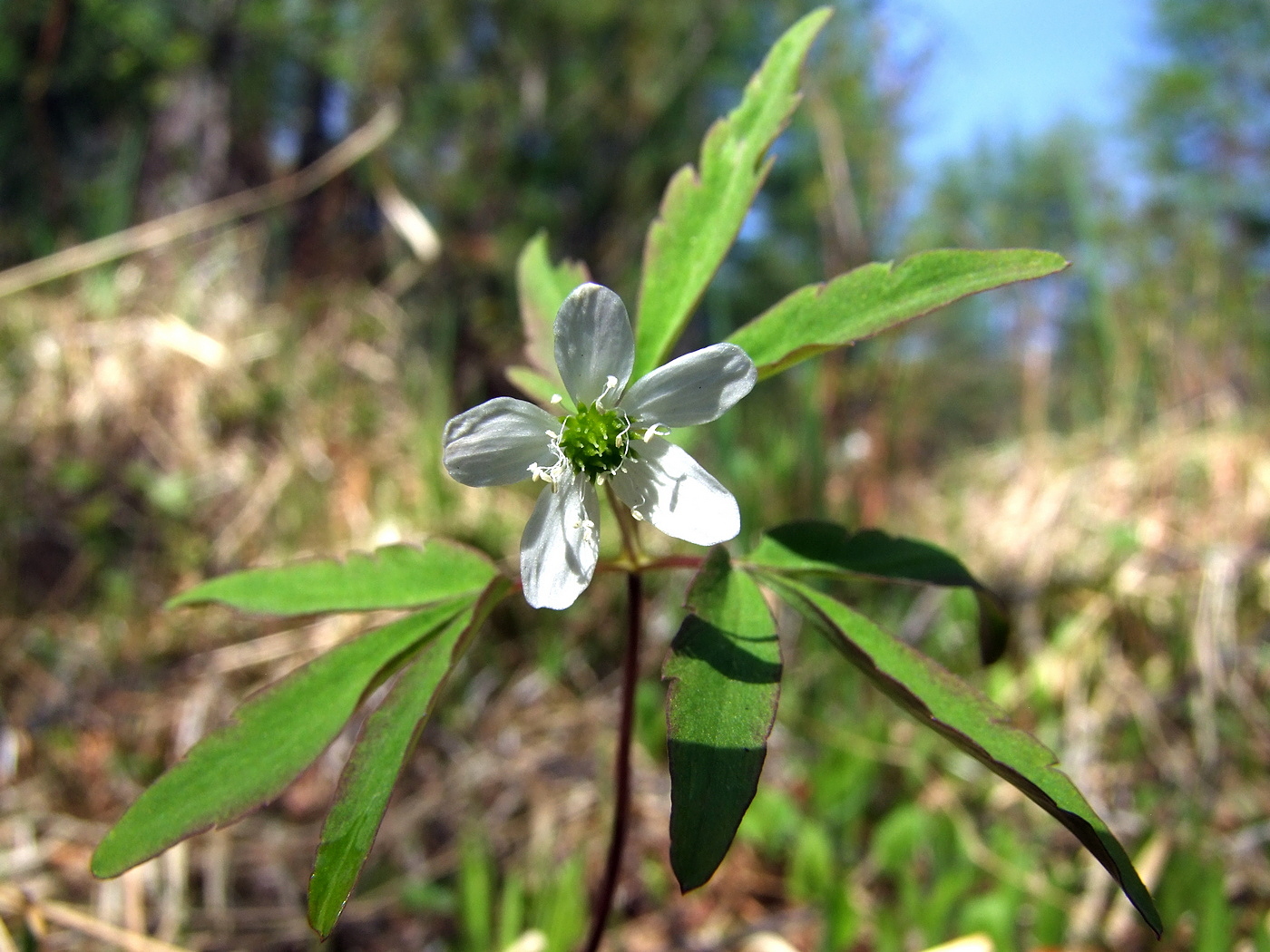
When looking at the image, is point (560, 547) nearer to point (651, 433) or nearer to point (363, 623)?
point (651, 433)

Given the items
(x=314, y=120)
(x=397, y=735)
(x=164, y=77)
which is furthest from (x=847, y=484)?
(x=314, y=120)

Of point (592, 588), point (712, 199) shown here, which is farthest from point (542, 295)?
point (592, 588)

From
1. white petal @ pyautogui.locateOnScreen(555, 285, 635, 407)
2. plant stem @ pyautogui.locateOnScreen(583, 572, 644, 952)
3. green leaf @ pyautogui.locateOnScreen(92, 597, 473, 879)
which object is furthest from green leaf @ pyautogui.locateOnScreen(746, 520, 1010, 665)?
green leaf @ pyautogui.locateOnScreen(92, 597, 473, 879)

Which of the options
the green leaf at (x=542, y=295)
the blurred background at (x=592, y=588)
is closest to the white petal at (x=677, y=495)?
the green leaf at (x=542, y=295)

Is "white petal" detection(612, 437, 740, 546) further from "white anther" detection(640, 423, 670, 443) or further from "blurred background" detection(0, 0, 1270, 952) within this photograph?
"blurred background" detection(0, 0, 1270, 952)

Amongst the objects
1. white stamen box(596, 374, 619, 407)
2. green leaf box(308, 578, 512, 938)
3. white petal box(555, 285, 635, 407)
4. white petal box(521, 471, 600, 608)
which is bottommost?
green leaf box(308, 578, 512, 938)

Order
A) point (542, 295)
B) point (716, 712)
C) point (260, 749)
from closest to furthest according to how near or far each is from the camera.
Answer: point (716, 712) → point (260, 749) → point (542, 295)
